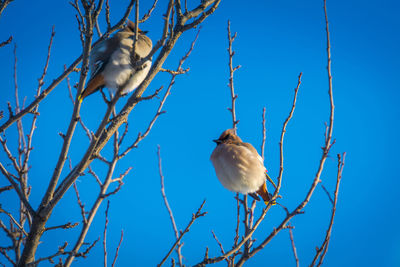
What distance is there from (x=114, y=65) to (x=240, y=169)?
1885mm

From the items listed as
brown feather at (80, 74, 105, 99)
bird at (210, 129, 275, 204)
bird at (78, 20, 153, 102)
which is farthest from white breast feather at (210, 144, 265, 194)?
brown feather at (80, 74, 105, 99)

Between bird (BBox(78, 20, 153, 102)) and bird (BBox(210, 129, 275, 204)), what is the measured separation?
1481 mm

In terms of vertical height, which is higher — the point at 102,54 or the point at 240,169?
the point at 102,54

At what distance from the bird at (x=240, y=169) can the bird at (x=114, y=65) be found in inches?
58.3

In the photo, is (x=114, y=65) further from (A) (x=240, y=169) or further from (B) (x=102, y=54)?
(A) (x=240, y=169)

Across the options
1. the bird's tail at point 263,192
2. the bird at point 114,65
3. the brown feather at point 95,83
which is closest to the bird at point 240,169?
the bird's tail at point 263,192

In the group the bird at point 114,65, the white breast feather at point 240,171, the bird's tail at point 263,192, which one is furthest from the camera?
the bird's tail at point 263,192

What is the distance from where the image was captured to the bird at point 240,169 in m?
4.14

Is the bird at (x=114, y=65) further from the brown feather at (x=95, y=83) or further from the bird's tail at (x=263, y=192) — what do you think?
the bird's tail at (x=263, y=192)

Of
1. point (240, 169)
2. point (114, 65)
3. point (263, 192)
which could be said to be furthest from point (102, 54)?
point (263, 192)

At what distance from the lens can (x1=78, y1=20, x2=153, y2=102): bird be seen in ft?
10.7

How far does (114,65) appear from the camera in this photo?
10.7 ft

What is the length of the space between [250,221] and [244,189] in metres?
0.91

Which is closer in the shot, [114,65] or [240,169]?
[114,65]
